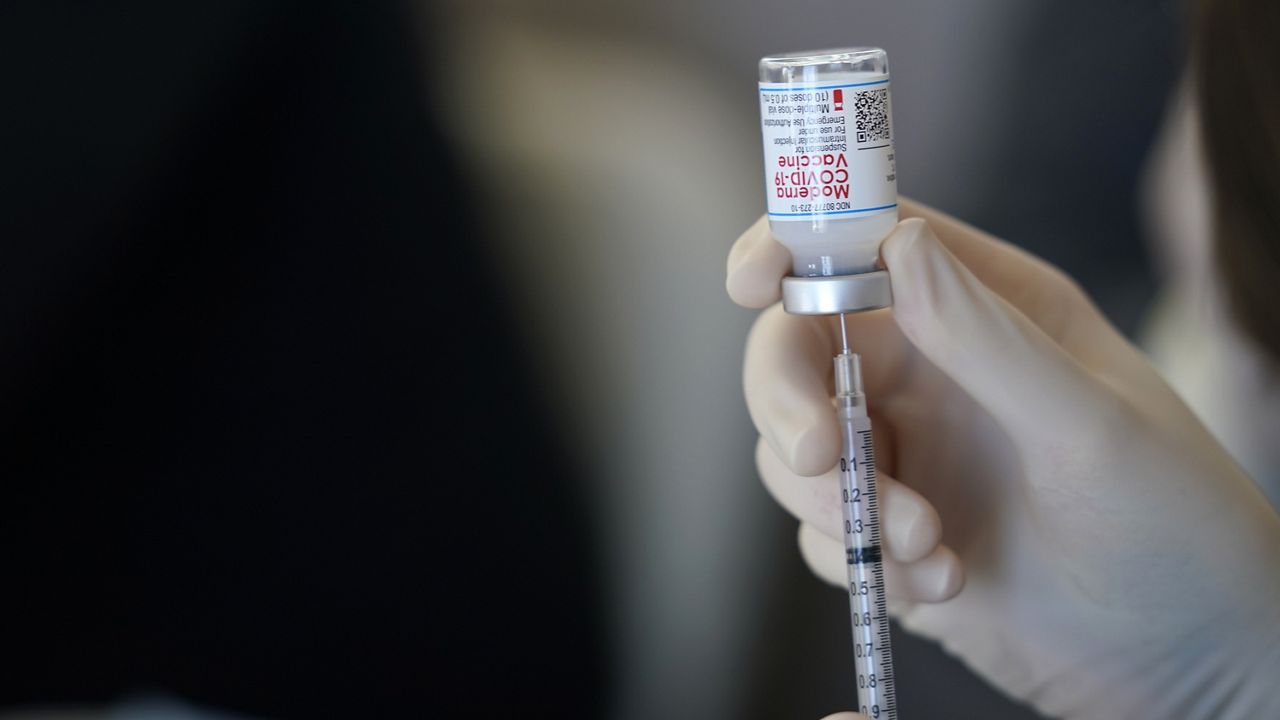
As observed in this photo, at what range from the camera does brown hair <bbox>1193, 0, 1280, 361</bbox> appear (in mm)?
1266

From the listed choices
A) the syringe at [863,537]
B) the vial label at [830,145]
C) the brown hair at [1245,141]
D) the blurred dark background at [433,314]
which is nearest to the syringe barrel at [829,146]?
the vial label at [830,145]

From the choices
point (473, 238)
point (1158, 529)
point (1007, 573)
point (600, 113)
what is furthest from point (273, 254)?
point (1158, 529)

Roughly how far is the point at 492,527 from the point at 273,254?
2.22 ft

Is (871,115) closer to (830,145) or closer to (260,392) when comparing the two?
(830,145)

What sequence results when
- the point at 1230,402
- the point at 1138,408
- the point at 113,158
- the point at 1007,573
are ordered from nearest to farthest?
the point at 1138,408 < the point at 1007,573 < the point at 1230,402 < the point at 113,158

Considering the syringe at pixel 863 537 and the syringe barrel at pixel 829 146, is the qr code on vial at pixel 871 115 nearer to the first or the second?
the syringe barrel at pixel 829 146

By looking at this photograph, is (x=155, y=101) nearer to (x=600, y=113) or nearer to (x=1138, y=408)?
(x=600, y=113)

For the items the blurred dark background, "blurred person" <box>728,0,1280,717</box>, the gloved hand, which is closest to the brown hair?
"blurred person" <box>728,0,1280,717</box>

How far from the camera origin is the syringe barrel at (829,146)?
820 millimetres

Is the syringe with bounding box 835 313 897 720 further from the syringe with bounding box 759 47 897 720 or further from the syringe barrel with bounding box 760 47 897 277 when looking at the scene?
the syringe barrel with bounding box 760 47 897 277

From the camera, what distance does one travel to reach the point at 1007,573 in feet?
3.84

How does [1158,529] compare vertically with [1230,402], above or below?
above

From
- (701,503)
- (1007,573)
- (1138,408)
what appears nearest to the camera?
(1138,408)

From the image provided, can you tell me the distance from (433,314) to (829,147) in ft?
4.86
